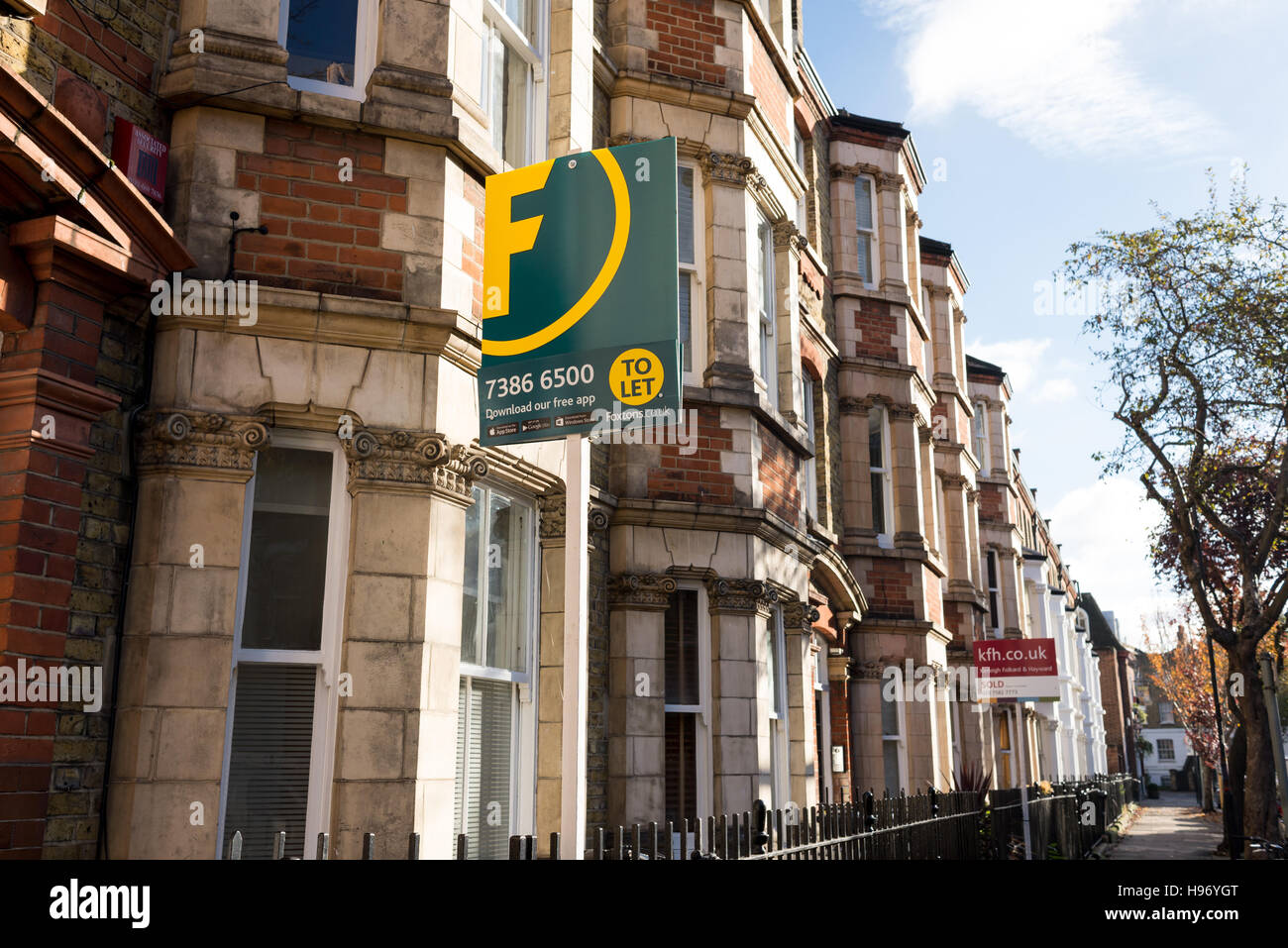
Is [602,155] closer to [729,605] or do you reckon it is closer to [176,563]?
[176,563]

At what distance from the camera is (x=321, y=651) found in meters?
6.14

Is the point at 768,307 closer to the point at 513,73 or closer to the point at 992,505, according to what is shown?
the point at 513,73

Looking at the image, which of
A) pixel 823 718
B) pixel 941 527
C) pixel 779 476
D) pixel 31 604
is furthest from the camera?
pixel 941 527

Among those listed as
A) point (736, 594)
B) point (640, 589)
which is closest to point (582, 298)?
point (640, 589)

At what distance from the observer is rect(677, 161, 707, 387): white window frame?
34.3 feet

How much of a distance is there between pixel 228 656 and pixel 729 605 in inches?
206

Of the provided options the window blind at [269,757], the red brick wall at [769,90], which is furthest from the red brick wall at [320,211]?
the red brick wall at [769,90]

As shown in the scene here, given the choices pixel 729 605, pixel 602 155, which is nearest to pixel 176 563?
pixel 602 155

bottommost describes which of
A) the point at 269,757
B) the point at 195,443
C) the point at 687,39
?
the point at 269,757

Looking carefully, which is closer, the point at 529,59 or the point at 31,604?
the point at 31,604

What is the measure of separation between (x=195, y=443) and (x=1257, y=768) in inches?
826

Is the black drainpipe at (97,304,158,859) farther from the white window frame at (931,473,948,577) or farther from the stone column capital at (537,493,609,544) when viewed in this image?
the white window frame at (931,473,948,577)

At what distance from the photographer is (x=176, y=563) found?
5.70 meters

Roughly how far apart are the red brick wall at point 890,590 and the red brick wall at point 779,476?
5519mm
